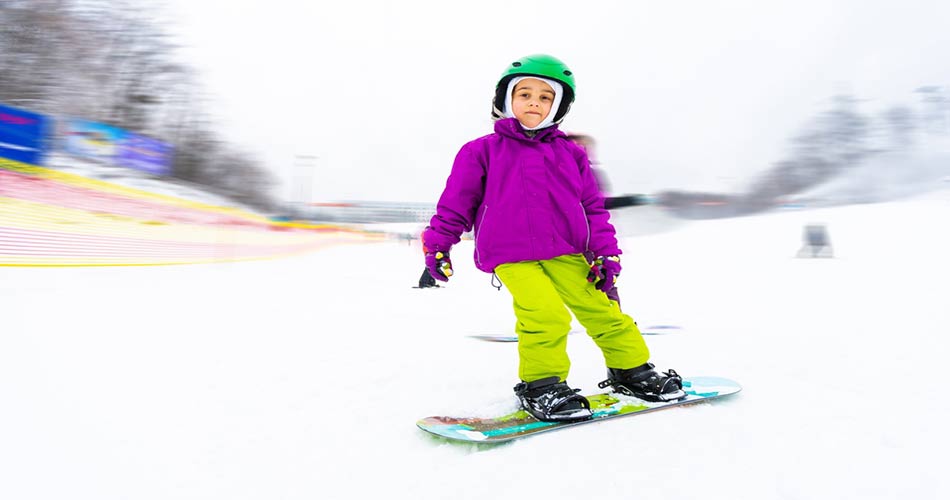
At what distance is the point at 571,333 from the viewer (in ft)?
13.0

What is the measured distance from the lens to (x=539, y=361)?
6.56ft

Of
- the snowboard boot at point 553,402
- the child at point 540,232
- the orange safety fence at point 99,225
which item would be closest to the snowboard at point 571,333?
the child at point 540,232

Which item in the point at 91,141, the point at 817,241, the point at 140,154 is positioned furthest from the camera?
the point at 140,154

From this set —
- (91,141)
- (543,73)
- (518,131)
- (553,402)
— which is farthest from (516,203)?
(91,141)

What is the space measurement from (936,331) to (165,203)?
16.0 metres

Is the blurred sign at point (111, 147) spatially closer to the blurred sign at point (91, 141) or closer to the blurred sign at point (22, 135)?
the blurred sign at point (91, 141)

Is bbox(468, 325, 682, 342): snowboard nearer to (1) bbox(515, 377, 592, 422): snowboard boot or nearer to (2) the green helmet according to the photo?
(1) bbox(515, 377, 592, 422): snowboard boot

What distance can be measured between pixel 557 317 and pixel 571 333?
2.07 meters

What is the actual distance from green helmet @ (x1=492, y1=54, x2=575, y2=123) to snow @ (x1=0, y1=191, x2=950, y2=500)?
142 cm

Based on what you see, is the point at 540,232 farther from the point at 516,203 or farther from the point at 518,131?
the point at 518,131

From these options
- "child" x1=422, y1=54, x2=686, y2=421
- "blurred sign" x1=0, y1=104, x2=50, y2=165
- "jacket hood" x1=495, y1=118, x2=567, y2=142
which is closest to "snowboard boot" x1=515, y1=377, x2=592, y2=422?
"child" x1=422, y1=54, x2=686, y2=421

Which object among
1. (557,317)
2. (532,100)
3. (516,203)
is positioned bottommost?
(557,317)

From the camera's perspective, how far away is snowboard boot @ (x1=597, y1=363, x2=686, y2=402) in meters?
2.10

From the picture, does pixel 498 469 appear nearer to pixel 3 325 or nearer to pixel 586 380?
pixel 586 380
